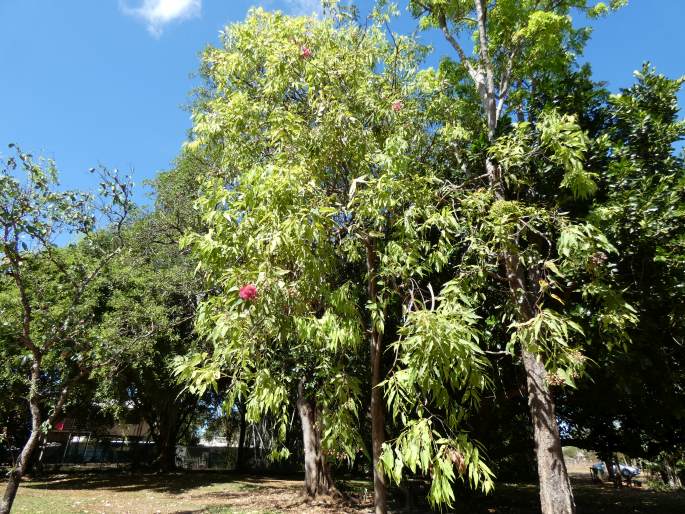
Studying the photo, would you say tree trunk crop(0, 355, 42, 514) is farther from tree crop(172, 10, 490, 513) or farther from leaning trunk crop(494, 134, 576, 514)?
leaning trunk crop(494, 134, 576, 514)

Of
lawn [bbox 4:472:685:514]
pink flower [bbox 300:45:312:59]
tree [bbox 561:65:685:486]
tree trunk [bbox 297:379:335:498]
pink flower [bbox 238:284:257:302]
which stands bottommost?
lawn [bbox 4:472:685:514]

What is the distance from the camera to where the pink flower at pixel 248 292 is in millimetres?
3439

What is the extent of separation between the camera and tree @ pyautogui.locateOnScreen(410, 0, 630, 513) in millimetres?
3857

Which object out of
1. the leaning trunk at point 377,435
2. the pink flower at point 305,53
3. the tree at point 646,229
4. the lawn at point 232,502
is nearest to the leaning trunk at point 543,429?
the tree at point 646,229

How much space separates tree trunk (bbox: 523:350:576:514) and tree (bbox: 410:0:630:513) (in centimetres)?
1

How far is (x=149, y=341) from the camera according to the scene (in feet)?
32.9

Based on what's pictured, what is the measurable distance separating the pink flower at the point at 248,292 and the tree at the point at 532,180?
2.10 metres

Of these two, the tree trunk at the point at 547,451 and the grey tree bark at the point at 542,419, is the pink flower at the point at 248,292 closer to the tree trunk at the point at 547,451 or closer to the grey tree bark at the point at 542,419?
the grey tree bark at the point at 542,419

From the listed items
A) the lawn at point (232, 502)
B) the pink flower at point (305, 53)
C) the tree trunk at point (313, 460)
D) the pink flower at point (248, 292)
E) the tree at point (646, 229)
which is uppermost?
the pink flower at point (305, 53)

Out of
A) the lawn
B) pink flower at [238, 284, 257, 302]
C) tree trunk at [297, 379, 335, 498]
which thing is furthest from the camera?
tree trunk at [297, 379, 335, 498]

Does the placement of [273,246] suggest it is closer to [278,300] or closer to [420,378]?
[278,300]

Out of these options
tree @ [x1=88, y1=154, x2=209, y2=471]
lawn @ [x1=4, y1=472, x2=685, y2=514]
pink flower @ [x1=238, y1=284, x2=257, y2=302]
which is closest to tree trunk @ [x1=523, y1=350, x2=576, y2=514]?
pink flower @ [x1=238, y1=284, x2=257, y2=302]

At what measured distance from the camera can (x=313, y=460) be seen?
35.3ft

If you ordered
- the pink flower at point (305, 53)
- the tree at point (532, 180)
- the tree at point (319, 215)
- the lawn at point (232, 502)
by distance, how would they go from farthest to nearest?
Answer: 1. the lawn at point (232, 502)
2. the pink flower at point (305, 53)
3. the tree at point (532, 180)
4. the tree at point (319, 215)
